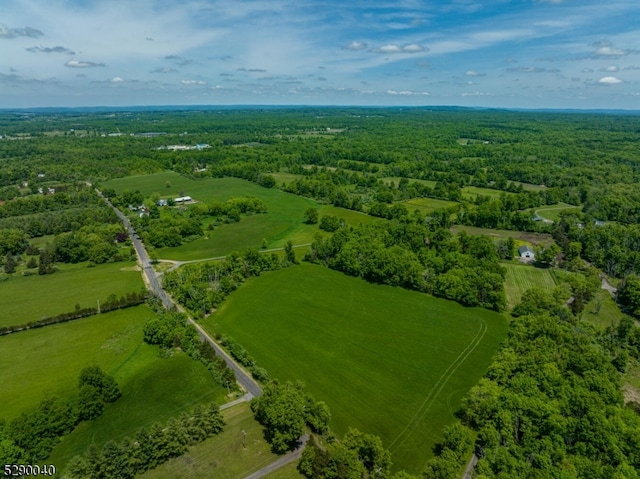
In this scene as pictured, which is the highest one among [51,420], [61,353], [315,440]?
[51,420]

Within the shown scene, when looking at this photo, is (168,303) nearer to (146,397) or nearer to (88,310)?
(88,310)

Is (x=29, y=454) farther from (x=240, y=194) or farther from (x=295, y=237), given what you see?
(x=240, y=194)

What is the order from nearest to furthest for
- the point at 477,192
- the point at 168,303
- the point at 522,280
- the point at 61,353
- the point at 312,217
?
the point at 61,353 → the point at 168,303 → the point at 522,280 → the point at 312,217 → the point at 477,192

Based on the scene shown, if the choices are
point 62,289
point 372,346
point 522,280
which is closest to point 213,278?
point 62,289

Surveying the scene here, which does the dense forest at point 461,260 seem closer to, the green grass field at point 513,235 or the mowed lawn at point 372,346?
the green grass field at point 513,235

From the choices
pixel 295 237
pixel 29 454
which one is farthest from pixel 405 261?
pixel 29 454

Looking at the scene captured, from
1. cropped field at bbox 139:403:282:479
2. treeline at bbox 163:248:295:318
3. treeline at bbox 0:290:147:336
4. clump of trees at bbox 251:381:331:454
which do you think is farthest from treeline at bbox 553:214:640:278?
treeline at bbox 0:290:147:336
